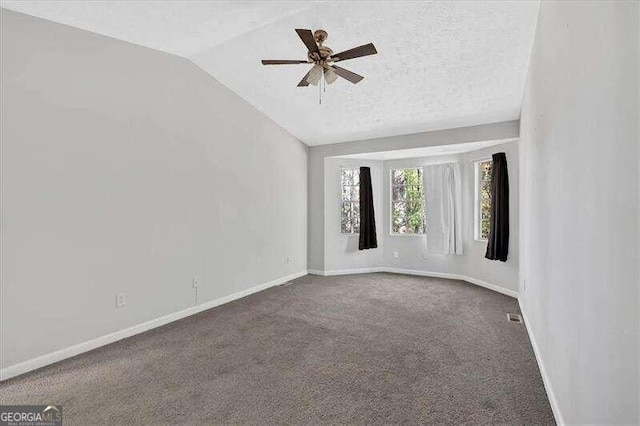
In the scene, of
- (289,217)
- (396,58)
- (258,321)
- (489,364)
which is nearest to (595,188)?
(489,364)

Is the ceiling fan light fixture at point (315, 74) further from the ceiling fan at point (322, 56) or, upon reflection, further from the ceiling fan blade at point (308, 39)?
the ceiling fan blade at point (308, 39)

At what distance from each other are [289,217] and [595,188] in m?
4.74

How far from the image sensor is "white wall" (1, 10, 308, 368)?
2.53 m

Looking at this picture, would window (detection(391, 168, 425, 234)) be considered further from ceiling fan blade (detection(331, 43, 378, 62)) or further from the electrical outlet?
the electrical outlet

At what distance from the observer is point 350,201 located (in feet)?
21.0

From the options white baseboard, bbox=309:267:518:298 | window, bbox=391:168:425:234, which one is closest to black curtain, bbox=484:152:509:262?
white baseboard, bbox=309:267:518:298

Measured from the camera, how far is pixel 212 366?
2615 millimetres

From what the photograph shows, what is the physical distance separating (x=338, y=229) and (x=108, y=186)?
3974 mm

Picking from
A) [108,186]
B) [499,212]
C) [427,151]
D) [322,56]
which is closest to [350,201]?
[427,151]

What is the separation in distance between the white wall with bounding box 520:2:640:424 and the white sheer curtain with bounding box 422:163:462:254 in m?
3.37

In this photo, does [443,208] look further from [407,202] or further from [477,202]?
[407,202]

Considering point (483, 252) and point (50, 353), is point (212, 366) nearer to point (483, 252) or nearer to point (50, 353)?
point (50, 353)

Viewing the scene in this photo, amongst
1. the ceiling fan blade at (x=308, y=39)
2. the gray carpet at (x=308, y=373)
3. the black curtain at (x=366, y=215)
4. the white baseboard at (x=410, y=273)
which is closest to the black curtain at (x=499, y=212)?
the white baseboard at (x=410, y=273)

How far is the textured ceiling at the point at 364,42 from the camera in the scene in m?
2.71
